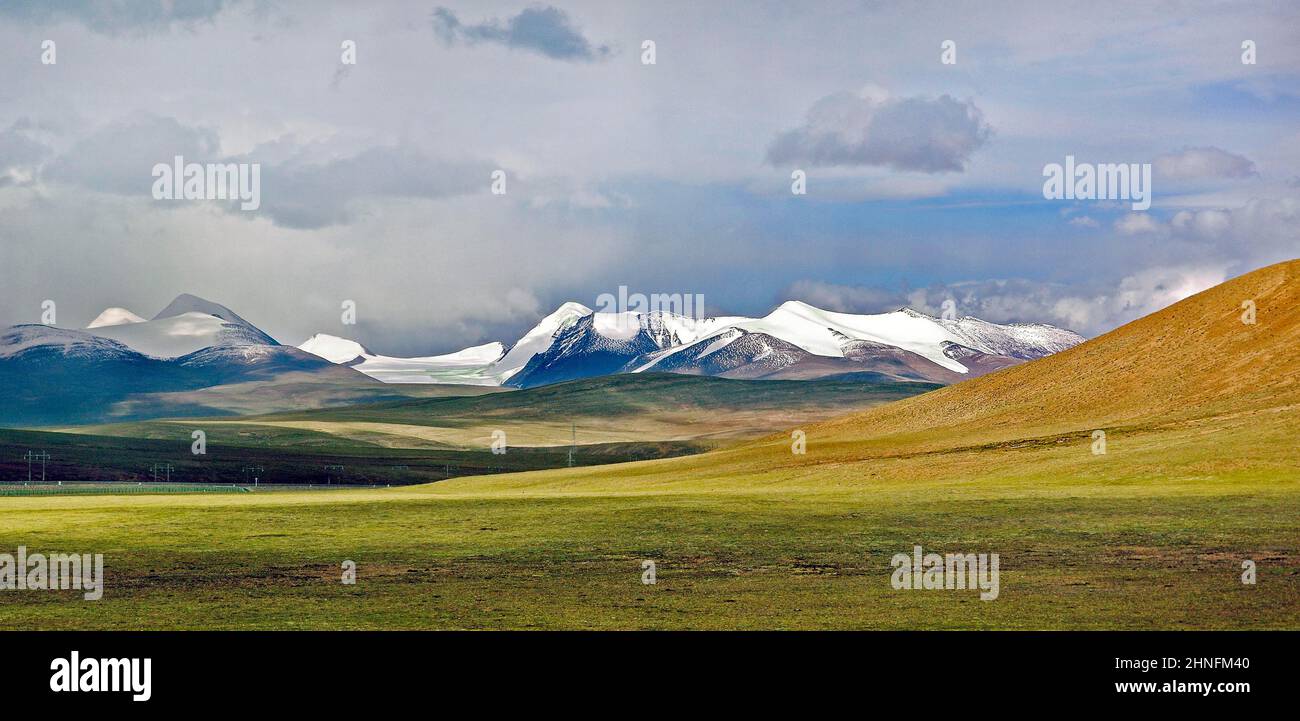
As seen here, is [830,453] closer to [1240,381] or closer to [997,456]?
[997,456]

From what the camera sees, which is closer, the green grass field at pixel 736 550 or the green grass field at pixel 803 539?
the green grass field at pixel 736 550

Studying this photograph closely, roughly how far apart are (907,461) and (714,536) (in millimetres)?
44920

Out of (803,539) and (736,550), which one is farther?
(803,539)

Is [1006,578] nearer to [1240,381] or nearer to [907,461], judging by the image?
[907,461]

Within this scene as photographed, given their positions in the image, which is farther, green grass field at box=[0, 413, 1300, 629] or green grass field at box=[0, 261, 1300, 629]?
green grass field at box=[0, 261, 1300, 629]

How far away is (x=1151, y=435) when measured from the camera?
320 ft
